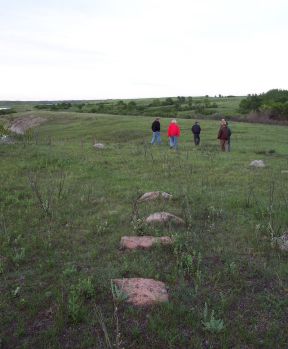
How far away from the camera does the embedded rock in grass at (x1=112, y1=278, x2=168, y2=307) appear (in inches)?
218

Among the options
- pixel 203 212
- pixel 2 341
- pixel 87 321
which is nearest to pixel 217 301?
pixel 87 321

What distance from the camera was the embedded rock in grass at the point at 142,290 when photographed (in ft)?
18.2

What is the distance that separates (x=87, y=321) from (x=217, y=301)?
5.49 feet

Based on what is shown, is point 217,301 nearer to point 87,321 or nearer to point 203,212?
point 87,321

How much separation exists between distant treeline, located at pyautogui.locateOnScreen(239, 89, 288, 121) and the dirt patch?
26412 mm

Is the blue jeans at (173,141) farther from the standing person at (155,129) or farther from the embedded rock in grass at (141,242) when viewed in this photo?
the embedded rock in grass at (141,242)

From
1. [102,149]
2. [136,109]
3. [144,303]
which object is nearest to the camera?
[144,303]

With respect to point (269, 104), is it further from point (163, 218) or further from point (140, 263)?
point (140, 263)

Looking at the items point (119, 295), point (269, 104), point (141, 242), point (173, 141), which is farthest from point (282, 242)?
point (269, 104)

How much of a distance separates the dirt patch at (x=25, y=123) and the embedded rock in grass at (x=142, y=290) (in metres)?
52.2

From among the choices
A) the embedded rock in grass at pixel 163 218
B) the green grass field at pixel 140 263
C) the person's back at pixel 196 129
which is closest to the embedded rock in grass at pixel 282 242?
the green grass field at pixel 140 263

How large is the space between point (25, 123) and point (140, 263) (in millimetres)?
56023

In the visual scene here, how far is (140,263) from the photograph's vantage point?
6734mm

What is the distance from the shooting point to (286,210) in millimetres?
9602
